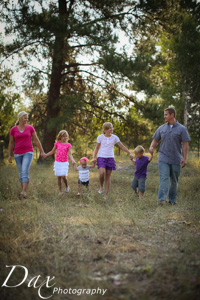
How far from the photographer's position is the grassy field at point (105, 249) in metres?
2.31

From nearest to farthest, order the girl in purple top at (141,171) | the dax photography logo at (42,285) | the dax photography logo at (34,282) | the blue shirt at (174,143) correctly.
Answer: the dax photography logo at (42,285) < the dax photography logo at (34,282) < the blue shirt at (174,143) < the girl in purple top at (141,171)

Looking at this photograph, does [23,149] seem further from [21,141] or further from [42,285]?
[42,285]

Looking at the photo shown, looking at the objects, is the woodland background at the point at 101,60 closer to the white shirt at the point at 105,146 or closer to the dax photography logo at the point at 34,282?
the white shirt at the point at 105,146

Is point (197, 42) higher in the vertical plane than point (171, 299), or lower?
higher

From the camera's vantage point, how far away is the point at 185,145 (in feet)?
17.9

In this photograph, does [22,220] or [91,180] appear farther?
[91,180]

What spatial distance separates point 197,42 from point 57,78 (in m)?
7.21

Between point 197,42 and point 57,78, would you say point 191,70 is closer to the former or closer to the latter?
point 197,42

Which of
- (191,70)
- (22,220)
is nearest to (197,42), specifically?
(191,70)

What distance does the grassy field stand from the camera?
2312 mm

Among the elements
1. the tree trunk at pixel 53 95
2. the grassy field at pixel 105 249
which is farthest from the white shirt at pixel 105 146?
the tree trunk at pixel 53 95

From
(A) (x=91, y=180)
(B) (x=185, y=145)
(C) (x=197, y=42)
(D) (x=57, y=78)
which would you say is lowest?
(A) (x=91, y=180)

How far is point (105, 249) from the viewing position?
303cm

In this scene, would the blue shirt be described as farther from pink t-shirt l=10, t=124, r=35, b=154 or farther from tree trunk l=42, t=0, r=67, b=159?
tree trunk l=42, t=0, r=67, b=159
